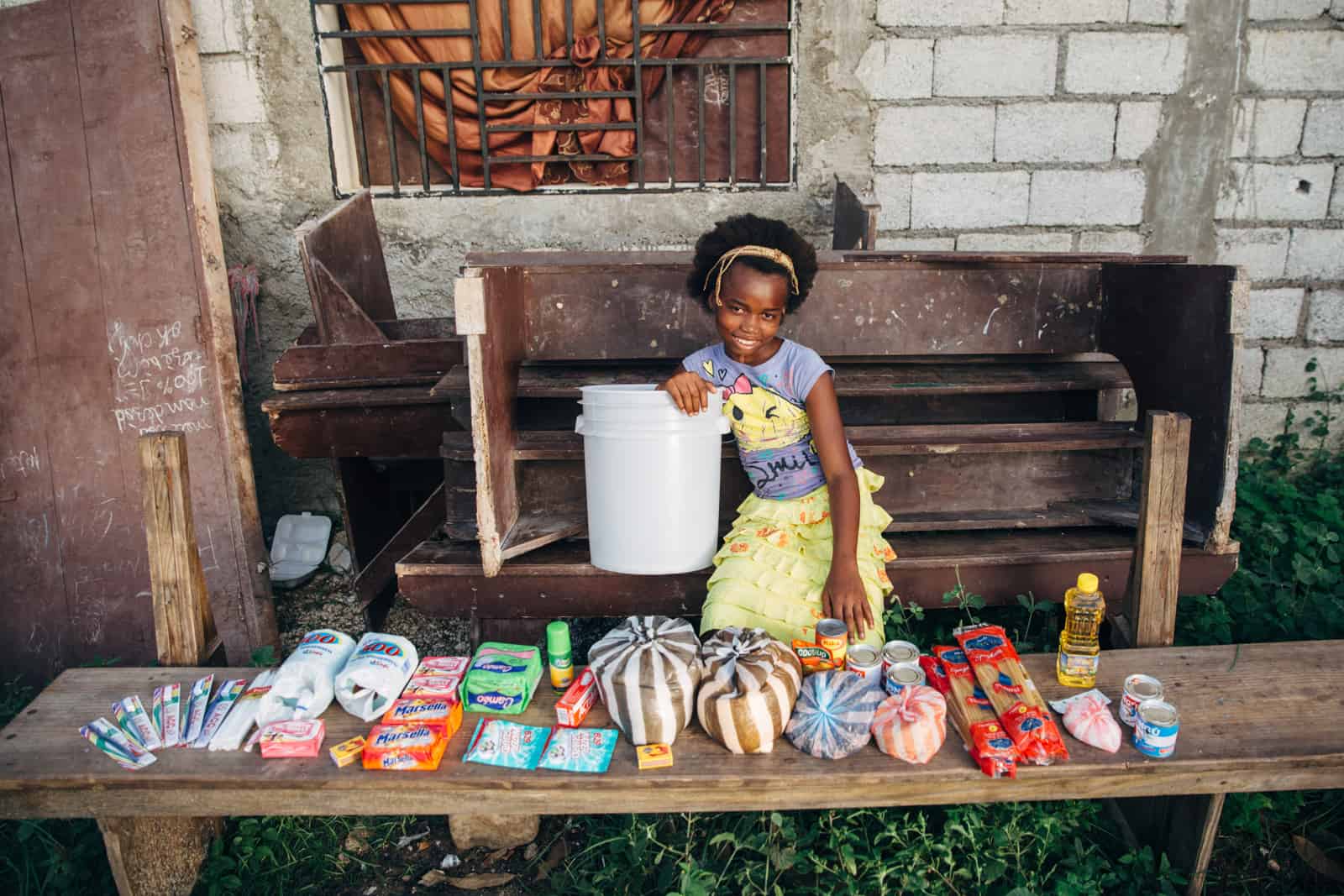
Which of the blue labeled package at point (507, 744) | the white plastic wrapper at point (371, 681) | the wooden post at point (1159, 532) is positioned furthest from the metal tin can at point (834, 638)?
the white plastic wrapper at point (371, 681)

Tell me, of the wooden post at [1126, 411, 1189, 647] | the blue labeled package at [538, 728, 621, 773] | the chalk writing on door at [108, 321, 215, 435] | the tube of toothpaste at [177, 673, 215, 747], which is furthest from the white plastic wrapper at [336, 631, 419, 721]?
the wooden post at [1126, 411, 1189, 647]

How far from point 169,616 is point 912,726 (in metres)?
1.93

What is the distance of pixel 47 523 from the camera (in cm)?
332

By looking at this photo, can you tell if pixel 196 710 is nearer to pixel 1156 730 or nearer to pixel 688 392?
pixel 688 392

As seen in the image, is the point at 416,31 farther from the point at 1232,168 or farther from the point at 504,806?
the point at 1232,168

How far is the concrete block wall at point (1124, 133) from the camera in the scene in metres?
3.72

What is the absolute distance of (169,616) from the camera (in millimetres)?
2184

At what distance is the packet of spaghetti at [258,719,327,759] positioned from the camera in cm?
183

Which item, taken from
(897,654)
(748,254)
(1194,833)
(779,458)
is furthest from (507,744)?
(1194,833)

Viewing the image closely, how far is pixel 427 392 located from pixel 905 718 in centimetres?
197

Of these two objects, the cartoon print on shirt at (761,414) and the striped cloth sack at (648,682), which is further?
the cartoon print on shirt at (761,414)

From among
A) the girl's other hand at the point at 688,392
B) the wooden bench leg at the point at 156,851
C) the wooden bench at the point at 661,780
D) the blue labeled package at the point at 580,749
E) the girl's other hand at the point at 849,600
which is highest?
the girl's other hand at the point at 688,392

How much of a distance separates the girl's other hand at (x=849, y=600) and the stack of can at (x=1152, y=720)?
2.06 ft

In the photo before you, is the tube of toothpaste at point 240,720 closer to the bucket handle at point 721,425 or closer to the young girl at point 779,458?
the bucket handle at point 721,425
